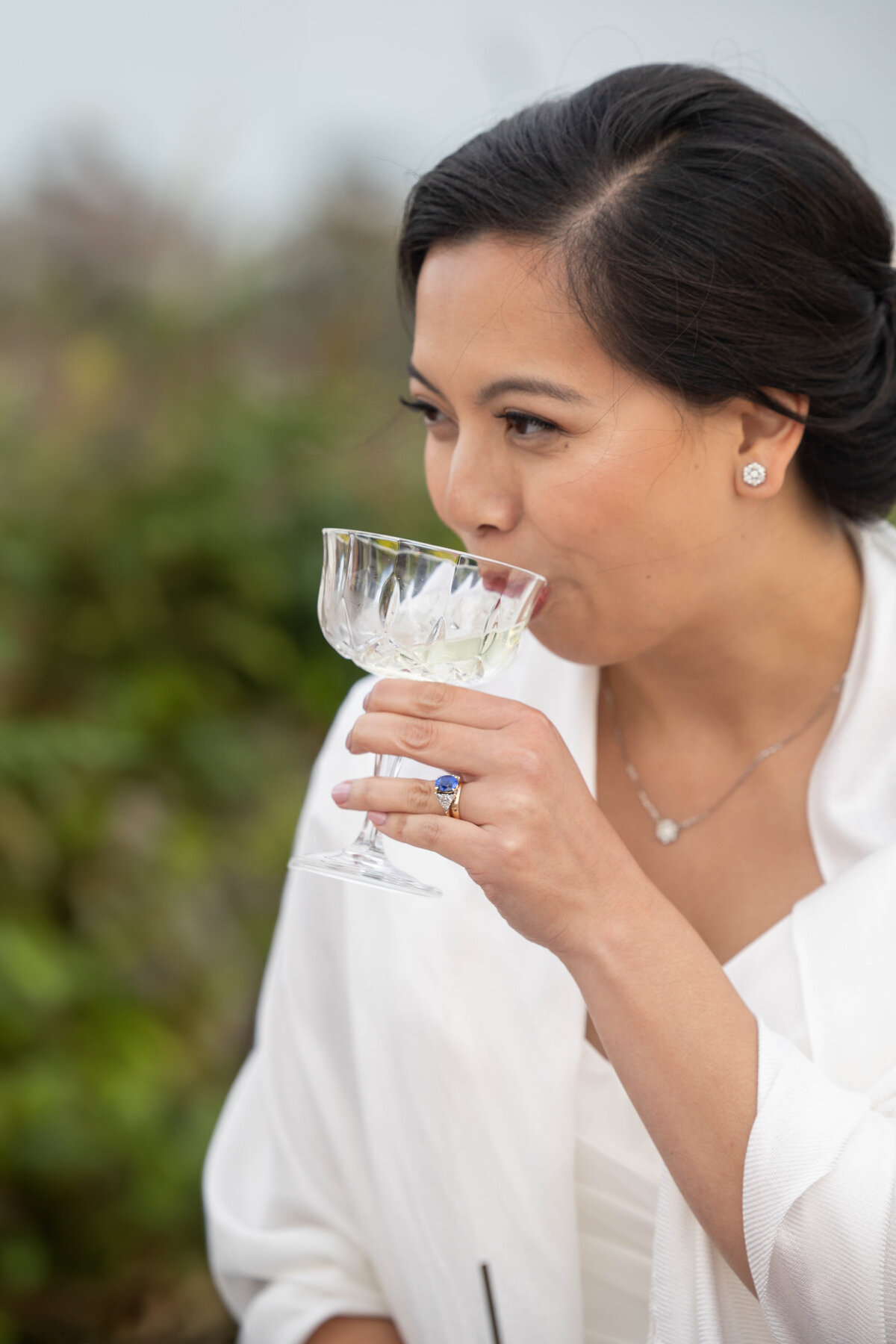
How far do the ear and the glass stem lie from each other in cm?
71

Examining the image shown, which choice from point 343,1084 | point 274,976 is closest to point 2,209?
point 274,976

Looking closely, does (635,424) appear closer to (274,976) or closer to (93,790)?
(274,976)

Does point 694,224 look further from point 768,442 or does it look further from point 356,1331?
point 356,1331

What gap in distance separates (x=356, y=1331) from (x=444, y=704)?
1.27 m

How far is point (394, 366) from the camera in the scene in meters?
3.84

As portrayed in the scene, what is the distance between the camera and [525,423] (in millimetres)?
1645

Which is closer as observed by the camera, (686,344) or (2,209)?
A: (686,344)

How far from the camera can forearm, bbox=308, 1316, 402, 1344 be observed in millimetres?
1954

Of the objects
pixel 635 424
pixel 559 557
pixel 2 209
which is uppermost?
pixel 2 209

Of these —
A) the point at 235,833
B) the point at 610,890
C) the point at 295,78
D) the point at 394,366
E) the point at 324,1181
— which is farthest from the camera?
the point at 295,78

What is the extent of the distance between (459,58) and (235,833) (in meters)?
2.75

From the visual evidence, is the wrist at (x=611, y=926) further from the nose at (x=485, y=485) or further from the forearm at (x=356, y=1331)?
the forearm at (x=356, y=1331)

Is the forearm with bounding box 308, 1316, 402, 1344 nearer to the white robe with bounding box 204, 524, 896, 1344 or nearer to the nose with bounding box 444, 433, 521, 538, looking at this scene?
the white robe with bounding box 204, 524, 896, 1344

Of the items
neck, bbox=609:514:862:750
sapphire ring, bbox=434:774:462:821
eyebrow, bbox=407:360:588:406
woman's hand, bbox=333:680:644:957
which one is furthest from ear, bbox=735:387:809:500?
sapphire ring, bbox=434:774:462:821
